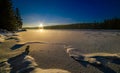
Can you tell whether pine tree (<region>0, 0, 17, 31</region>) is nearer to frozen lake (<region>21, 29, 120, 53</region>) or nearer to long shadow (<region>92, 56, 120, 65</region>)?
frozen lake (<region>21, 29, 120, 53</region>)

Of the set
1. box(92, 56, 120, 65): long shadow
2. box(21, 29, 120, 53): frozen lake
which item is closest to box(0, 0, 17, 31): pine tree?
box(21, 29, 120, 53): frozen lake

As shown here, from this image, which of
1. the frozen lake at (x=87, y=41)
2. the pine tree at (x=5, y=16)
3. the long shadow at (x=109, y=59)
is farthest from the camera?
the pine tree at (x=5, y=16)

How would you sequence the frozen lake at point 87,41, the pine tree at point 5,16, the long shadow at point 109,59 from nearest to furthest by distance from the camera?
the long shadow at point 109,59 → the frozen lake at point 87,41 → the pine tree at point 5,16

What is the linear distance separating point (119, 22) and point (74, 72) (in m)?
64.7

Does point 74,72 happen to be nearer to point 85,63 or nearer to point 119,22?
point 85,63

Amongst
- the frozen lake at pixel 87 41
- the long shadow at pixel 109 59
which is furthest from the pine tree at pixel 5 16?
the long shadow at pixel 109 59

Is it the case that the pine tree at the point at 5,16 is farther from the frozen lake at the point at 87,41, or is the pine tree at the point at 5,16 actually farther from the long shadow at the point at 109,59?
the long shadow at the point at 109,59

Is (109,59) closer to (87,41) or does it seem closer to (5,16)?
(87,41)

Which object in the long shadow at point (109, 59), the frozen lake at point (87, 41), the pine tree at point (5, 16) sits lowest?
the long shadow at point (109, 59)

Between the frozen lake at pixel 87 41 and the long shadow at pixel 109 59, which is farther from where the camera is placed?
the frozen lake at pixel 87 41

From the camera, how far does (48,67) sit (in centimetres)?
405

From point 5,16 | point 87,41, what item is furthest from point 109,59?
point 5,16

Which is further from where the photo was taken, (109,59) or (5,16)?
(5,16)

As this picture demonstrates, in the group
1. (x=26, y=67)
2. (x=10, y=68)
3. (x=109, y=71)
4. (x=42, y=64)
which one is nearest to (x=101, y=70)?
(x=109, y=71)
